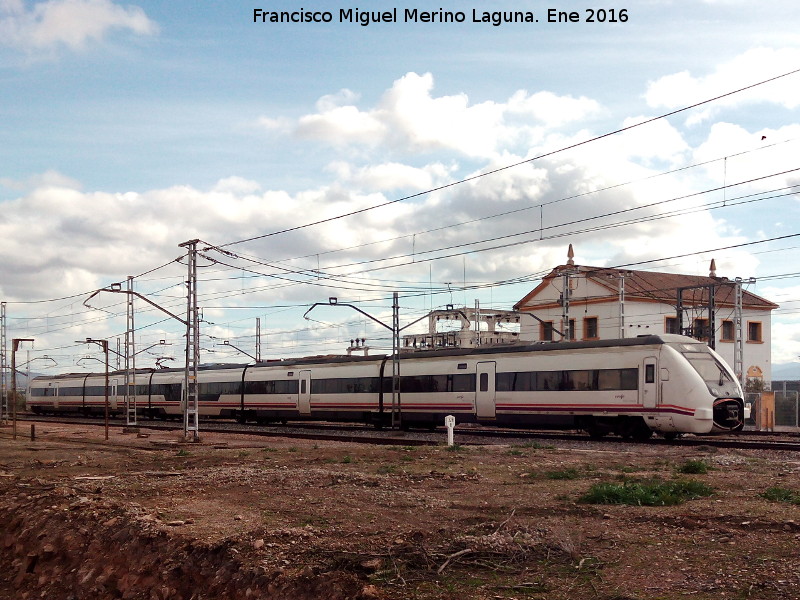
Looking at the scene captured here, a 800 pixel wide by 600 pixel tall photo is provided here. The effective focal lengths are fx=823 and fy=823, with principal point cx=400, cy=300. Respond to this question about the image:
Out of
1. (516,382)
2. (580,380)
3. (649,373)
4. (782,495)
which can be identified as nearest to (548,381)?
(580,380)

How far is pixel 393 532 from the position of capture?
31.7 feet

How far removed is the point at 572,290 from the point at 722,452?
135 ft

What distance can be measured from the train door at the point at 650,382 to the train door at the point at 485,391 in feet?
22.1

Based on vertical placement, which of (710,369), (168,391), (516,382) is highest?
(710,369)

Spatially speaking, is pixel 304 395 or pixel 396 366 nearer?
pixel 396 366

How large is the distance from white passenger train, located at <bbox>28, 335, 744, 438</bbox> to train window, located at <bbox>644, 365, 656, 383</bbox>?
4cm

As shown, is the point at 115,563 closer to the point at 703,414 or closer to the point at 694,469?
the point at 694,469

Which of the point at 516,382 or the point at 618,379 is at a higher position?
the point at 618,379

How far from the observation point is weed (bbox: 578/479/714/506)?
11312 mm

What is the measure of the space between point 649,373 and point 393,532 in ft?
60.2

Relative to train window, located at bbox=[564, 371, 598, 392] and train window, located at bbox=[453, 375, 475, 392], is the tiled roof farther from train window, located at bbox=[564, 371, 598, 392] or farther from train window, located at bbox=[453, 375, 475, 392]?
train window, located at bbox=[564, 371, 598, 392]

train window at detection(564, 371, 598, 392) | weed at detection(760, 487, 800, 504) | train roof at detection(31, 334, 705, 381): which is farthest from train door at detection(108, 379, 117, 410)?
weed at detection(760, 487, 800, 504)

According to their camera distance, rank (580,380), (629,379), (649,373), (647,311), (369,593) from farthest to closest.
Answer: (647,311)
(580,380)
(629,379)
(649,373)
(369,593)

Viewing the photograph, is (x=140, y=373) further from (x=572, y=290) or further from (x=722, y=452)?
(x=722, y=452)
